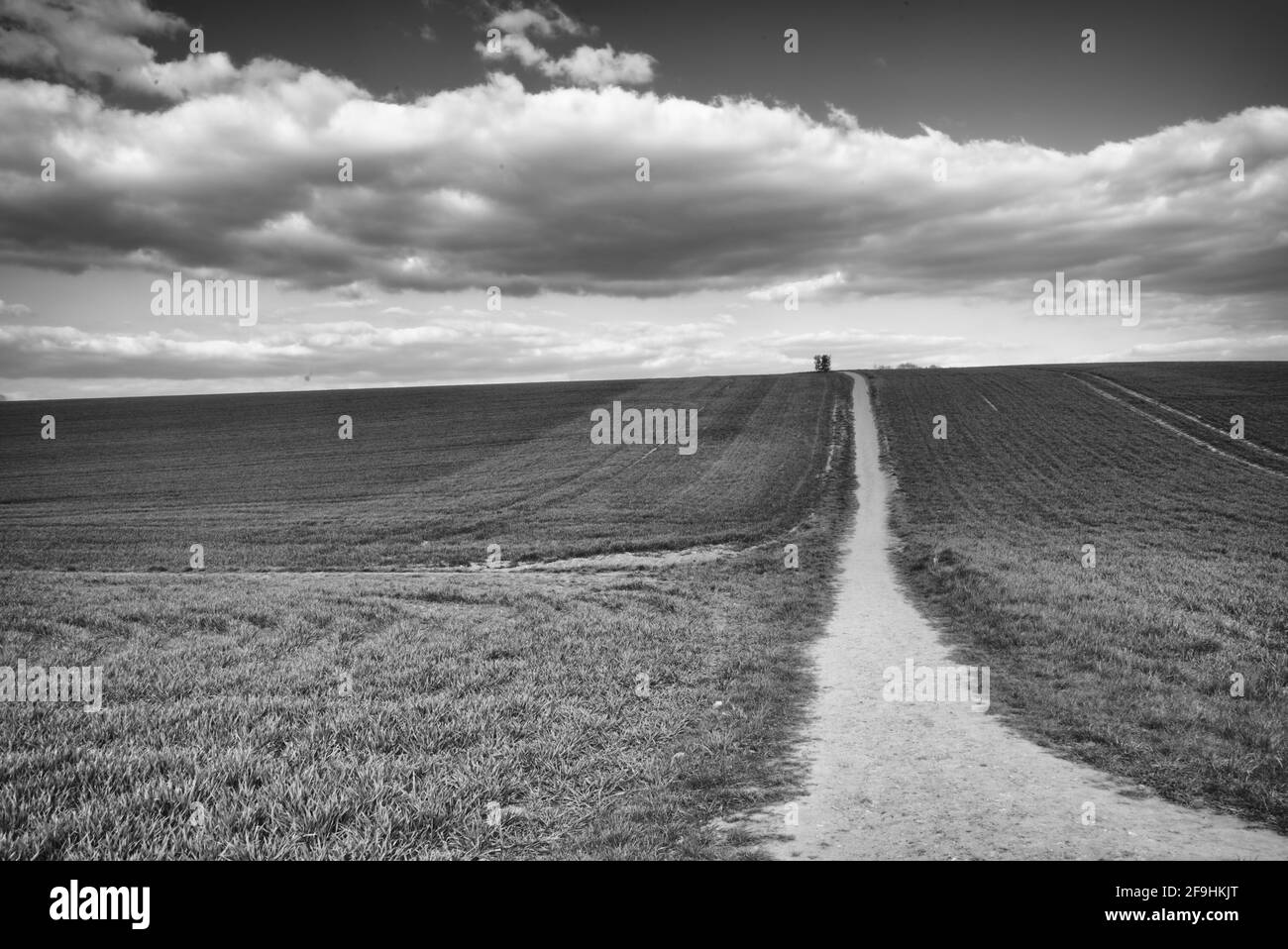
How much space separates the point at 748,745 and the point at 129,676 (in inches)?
355

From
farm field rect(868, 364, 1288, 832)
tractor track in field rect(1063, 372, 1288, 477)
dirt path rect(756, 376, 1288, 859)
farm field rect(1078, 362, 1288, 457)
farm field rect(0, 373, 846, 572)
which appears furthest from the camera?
farm field rect(1078, 362, 1288, 457)

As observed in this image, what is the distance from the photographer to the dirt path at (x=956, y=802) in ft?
20.8

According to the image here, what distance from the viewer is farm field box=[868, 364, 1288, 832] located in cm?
877

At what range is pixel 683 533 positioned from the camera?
101 ft

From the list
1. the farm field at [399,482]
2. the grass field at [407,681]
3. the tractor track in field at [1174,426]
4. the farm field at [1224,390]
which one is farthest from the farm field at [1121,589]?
the farm field at [399,482]

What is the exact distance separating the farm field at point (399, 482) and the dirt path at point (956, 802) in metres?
19.1

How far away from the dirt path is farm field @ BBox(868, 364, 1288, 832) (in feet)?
1.95

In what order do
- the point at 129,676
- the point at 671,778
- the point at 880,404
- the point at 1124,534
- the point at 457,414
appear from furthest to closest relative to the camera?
the point at 457,414 < the point at 880,404 < the point at 1124,534 < the point at 129,676 < the point at 671,778

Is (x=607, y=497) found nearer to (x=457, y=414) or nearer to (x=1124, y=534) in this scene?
(x=1124, y=534)

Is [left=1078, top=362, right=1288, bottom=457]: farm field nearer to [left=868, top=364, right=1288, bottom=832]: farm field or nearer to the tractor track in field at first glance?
the tractor track in field

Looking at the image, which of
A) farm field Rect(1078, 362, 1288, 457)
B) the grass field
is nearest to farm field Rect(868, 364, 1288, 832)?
farm field Rect(1078, 362, 1288, 457)

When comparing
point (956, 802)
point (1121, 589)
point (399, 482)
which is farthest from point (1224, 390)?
point (956, 802)
